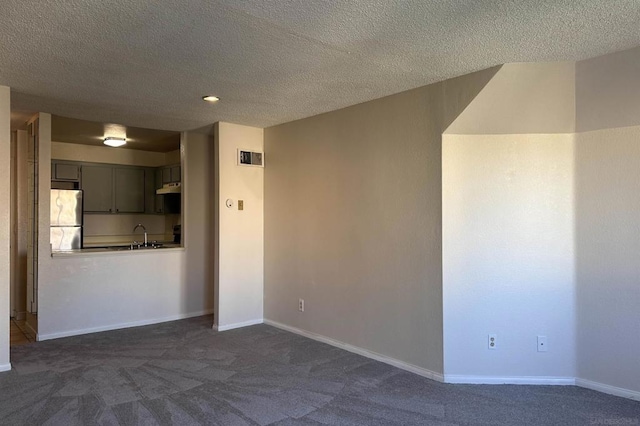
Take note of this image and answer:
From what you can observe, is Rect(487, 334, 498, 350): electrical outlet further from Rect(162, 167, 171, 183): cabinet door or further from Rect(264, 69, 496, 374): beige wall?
Rect(162, 167, 171, 183): cabinet door

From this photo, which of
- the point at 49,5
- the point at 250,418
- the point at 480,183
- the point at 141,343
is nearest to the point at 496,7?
the point at 480,183

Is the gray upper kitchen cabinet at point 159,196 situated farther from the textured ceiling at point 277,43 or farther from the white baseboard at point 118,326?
the textured ceiling at point 277,43

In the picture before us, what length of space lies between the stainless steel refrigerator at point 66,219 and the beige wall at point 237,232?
249cm

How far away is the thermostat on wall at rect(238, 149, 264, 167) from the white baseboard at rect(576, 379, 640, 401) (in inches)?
154

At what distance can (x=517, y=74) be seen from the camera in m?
3.04

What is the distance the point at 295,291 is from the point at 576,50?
3.46m

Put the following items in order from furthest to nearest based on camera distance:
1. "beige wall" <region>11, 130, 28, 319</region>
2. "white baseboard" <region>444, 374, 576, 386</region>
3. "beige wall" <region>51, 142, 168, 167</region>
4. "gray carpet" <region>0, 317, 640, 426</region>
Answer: "beige wall" <region>51, 142, 168, 167</region> → "beige wall" <region>11, 130, 28, 319</region> → "white baseboard" <region>444, 374, 576, 386</region> → "gray carpet" <region>0, 317, 640, 426</region>

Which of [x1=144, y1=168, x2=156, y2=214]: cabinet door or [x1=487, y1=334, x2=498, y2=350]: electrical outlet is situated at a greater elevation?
[x1=144, y1=168, x2=156, y2=214]: cabinet door

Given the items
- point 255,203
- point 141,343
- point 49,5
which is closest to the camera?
point 49,5

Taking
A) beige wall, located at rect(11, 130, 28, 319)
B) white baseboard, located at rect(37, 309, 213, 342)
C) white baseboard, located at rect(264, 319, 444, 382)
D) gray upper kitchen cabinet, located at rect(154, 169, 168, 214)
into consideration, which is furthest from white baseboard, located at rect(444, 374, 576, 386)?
gray upper kitchen cabinet, located at rect(154, 169, 168, 214)

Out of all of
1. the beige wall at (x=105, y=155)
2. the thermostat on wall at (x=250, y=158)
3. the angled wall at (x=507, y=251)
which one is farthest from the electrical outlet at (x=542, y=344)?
the beige wall at (x=105, y=155)

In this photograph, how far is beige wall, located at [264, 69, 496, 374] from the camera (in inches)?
138

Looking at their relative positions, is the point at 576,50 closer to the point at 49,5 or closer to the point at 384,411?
the point at 384,411

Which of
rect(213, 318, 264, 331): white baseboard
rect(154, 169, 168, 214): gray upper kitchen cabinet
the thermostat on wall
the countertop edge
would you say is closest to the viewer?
the countertop edge
